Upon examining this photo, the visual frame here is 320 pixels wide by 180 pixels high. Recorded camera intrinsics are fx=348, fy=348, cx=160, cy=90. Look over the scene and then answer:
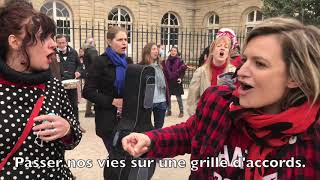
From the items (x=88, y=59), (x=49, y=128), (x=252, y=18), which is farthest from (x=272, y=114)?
(x=252, y=18)

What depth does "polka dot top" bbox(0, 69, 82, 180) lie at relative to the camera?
1681 millimetres

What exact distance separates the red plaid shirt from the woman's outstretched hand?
0.04 meters

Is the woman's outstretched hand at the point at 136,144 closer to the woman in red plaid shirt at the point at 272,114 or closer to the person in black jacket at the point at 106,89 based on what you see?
the woman in red plaid shirt at the point at 272,114

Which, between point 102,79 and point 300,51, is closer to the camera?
point 300,51

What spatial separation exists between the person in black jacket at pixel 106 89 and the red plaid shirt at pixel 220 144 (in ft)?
6.23

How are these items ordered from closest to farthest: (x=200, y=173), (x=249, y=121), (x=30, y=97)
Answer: (x=249, y=121)
(x=200, y=173)
(x=30, y=97)

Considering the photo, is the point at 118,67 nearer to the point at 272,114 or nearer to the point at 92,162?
the point at 92,162

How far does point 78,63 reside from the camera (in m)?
6.57

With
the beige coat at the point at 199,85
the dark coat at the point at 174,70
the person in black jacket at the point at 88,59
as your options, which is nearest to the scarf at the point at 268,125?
the beige coat at the point at 199,85

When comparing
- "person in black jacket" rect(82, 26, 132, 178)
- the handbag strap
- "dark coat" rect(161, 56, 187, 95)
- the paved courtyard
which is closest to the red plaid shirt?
the handbag strap

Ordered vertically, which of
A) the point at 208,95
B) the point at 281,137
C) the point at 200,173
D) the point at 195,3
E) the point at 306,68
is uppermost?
the point at 195,3

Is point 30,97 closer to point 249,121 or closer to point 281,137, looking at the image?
point 249,121

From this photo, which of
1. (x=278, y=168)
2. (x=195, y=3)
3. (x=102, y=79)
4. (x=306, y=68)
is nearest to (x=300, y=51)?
(x=306, y=68)

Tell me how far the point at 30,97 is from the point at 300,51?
129 centimetres
